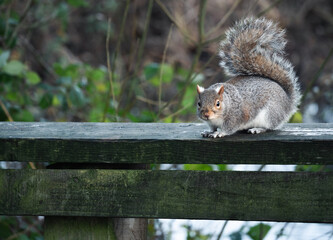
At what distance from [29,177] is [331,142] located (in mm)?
785

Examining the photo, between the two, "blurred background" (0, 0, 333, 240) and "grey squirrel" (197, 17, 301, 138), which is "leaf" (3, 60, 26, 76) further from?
"grey squirrel" (197, 17, 301, 138)

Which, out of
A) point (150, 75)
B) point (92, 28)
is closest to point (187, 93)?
point (150, 75)

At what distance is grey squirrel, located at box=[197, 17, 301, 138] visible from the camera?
1.91 metres

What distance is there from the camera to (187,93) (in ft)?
9.34

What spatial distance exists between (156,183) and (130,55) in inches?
67.2

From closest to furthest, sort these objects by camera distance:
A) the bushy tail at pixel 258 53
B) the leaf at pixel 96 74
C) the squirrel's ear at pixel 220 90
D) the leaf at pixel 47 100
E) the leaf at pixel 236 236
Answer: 1. the squirrel's ear at pixel 220 90
2. the leaf at pixel 236 236
3. the bushy tail at pixel 258 53
4. the leaf at pixel 47 100
5. the leaf at pixel 96 74

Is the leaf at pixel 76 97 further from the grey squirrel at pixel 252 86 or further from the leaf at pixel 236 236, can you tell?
the leaf at pixel 236 236

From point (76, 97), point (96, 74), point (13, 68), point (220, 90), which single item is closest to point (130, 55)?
point (96, 74)

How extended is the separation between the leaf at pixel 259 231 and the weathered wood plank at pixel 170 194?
0.60 m

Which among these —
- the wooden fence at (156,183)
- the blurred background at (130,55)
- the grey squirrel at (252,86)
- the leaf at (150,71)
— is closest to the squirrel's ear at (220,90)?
the grey squirrel at (252,86)

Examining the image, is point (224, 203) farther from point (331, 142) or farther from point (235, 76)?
point (235, 76)

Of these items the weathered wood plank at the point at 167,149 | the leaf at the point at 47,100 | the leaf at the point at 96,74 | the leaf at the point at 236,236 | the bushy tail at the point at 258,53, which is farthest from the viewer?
the leaf at the point at 96,74

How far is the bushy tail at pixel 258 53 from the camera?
2119 mm

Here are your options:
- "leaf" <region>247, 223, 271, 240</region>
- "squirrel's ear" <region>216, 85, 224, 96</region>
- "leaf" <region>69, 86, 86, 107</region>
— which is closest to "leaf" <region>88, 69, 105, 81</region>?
"leaf" <region>69, 86, 86, 107</region>
